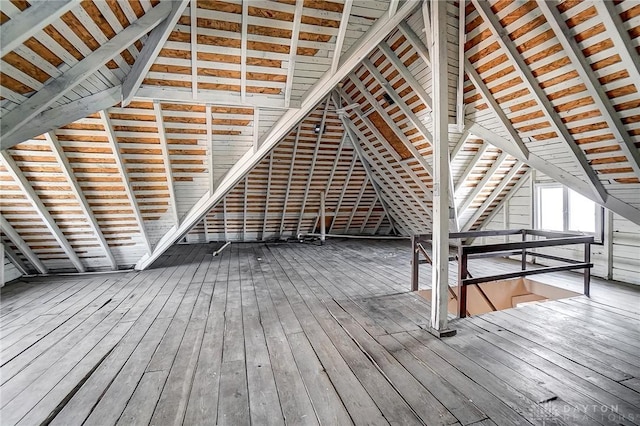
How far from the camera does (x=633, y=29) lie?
7.75ft

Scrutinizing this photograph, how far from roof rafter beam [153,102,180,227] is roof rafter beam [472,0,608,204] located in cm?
378

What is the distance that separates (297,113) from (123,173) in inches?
100

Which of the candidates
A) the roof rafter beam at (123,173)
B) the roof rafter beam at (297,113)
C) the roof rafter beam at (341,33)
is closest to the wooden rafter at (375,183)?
the roof rafter beam at (297,113)

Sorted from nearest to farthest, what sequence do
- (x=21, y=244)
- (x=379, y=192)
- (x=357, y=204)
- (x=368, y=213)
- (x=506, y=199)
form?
1. (x=21, y=244)
2. (x=506, y=199)
3. (x=379, y=192)
4. (x=357, y=204)
5. (x=368, y=213)

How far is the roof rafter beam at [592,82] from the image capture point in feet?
8.53

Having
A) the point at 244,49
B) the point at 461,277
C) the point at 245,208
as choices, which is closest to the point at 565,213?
the point at 461,277

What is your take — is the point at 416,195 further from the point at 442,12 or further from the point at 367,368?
the point at 367,368

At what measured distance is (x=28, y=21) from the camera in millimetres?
1741

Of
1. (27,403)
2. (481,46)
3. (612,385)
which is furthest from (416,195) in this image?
(27,403)

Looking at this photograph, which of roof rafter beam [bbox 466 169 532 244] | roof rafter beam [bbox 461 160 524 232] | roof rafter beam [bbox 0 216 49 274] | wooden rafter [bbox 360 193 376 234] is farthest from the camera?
wooden rafter [bbox 360 193 376 234]

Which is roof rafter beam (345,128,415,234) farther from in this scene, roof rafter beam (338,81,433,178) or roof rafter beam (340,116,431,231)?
roof rafter beam (338,81,433,178)

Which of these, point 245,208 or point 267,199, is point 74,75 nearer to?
point 267,199

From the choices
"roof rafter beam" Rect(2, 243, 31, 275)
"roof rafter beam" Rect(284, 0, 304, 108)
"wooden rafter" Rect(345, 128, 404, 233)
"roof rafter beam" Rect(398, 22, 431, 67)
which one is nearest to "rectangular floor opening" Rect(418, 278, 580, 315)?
"roof rafter beam" Rect(398, 22, 431, 67)

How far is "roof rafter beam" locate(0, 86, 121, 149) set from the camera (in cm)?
257
